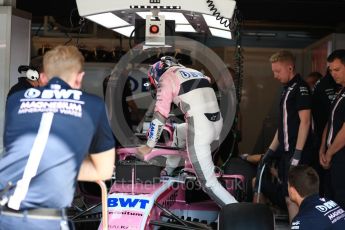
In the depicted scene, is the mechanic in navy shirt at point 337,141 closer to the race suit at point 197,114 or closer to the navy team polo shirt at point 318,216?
the race suit at point 197,114

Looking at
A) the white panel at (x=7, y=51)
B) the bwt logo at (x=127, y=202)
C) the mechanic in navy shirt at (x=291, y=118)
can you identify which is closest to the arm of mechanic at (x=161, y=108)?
the bwt logo at (x=127, y=202)

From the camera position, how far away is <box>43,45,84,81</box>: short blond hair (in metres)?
2.70

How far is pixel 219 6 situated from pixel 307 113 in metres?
1.04

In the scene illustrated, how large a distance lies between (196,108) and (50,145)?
237 cm

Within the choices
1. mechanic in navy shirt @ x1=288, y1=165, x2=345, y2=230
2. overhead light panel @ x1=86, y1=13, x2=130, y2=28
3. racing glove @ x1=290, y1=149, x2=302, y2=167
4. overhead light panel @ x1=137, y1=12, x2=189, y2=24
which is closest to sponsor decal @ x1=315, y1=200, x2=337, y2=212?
mechanic in navy shirt @ x1=288, y1=165, x2=345, y2=230

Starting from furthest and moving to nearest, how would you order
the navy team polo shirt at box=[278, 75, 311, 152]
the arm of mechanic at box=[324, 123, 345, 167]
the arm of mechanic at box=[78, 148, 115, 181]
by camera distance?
the navy team polo shirt at box=[278, 75, 311, 152] → the arm of mechanic at box=[324, 123, 345, 167] → the arm of mechanic at box=[78, 148, 115, 181]

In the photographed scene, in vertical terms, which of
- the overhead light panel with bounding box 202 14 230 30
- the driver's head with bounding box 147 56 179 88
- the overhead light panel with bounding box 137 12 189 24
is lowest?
the driver's head with bounding box 147 56 179 88

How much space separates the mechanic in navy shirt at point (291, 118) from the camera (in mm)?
4973

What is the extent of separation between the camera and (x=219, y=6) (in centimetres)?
488

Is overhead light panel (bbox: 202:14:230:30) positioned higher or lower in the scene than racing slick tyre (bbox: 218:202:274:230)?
higher

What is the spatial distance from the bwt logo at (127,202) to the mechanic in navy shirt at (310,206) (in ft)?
2.81

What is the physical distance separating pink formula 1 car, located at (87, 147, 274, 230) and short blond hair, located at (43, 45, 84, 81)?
0.63 metres

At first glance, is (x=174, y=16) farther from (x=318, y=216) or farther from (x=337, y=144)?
(x=318, y=216)

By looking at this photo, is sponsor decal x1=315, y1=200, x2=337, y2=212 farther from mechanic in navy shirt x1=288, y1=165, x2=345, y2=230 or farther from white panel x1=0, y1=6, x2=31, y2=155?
white panel x1=0, y1=6, x2=31, y2=155
